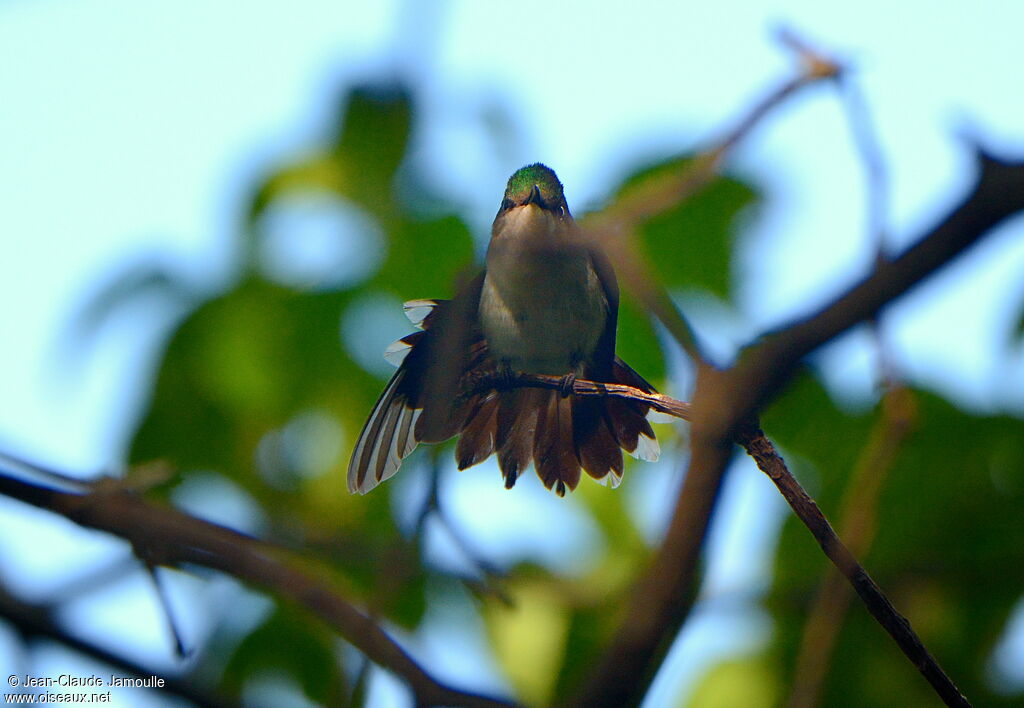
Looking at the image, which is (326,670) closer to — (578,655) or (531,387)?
(578,655)

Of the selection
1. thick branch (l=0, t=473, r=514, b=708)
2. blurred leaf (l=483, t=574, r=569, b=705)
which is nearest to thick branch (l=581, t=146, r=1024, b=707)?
thick branch (l=0, t=473, r=514, b=708)

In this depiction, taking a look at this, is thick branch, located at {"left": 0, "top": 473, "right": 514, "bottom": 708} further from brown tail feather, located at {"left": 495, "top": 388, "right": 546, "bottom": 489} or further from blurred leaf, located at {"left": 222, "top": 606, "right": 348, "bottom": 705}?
blurred leaf, located at {"left": 222, "top": 606, "right": 348, "bottom": 705}

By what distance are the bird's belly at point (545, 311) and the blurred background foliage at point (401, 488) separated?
0.27 m

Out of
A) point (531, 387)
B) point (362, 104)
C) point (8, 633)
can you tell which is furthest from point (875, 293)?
point (362, 104)

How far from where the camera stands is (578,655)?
3586 millimetres

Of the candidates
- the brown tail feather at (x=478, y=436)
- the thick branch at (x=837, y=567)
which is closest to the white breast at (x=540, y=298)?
the brown tail feather at (x=478, y=436)

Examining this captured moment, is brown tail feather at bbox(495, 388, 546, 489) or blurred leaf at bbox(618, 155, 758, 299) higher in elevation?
blurred leaf at bbox(618, 155, 758, 299)

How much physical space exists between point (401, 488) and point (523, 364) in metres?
0.57

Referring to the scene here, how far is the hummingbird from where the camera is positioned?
2340mm

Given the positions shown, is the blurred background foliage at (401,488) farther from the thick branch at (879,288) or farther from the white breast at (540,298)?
the thick branch at (879,288)

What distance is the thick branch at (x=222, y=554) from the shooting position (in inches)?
66.5

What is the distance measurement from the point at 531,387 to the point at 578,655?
124 cm

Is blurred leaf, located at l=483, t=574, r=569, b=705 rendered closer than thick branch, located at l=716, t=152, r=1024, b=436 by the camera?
No

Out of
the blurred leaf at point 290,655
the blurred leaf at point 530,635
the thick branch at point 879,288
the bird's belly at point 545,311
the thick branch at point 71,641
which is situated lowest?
the blurred leaf at point 290,655
